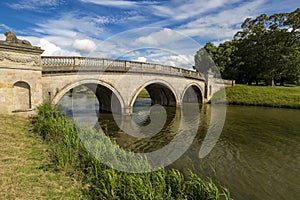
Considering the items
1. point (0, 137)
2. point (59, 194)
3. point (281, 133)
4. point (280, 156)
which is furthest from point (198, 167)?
point (281, 133)

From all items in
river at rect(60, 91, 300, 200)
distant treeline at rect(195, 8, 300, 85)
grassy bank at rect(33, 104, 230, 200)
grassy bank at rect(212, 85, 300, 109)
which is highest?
distant treeline at rect(195, 8, 300, 85)

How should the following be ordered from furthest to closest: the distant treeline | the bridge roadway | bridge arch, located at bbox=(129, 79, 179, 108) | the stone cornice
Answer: the distant treeline → bridge arch, located at bbox=(129, 79, 179, 108) → the bridge roadway → the stone cornice

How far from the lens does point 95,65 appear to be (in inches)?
537

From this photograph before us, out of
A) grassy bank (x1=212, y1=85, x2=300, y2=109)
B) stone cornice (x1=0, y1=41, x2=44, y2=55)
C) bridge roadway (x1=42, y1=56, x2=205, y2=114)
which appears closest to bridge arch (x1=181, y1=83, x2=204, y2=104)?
grassy bank (x1=212, y1=85, x2=300, y2=109)

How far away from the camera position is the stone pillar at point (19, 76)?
9.13m

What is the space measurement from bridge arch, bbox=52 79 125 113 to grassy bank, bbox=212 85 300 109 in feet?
59.1

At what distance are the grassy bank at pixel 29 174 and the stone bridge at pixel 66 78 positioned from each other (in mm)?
3829

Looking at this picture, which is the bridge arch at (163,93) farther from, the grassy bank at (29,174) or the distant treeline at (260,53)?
the grassy bank at (29,174)

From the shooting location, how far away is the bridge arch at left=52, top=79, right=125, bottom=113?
499 inches

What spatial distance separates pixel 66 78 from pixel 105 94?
4.70 metres

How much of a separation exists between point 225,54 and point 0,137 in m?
41.7

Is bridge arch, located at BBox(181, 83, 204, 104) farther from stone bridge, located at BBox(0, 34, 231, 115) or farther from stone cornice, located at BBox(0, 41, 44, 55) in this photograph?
stone cornice, located at BBox(0, 41, 44, 55)

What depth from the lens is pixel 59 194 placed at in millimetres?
4016

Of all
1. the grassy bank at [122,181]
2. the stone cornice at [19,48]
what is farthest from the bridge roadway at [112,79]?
the grassy bank at [122,181]
